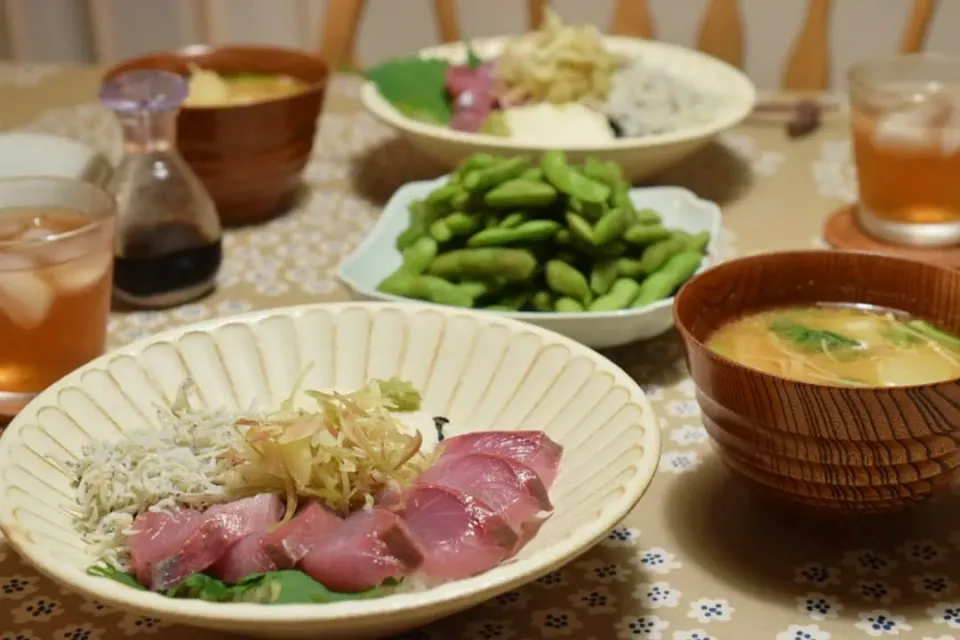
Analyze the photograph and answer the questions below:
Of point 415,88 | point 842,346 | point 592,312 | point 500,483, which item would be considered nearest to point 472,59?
point 415,88

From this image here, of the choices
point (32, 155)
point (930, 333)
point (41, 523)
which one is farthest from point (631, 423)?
point (32, 155)

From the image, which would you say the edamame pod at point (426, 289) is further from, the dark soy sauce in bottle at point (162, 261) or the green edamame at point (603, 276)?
the dark soy sauce in bottle at point (162, 261)

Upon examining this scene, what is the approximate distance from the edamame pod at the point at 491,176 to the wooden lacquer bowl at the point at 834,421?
0.34 m

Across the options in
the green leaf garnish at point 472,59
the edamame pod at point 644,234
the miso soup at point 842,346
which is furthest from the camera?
the green leaf garnish at point 472,59

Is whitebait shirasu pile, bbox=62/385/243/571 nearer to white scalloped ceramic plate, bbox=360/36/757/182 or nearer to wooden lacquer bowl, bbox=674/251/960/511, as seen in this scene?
wooden lacquer bowl, bbox=674/251/960/511

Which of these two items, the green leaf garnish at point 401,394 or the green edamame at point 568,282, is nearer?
the green leaf garnish at point 401,394

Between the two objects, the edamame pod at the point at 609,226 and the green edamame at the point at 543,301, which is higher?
the edamame pod at the point at 609,226

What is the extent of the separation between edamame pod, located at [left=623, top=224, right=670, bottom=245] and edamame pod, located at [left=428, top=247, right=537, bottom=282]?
110 mm

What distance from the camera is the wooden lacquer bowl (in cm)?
74

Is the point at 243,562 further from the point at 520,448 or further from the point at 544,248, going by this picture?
the point at 544,248

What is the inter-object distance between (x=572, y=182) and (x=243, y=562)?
60 cm

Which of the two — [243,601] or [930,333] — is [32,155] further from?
[930,333]

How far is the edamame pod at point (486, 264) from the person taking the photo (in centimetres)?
113

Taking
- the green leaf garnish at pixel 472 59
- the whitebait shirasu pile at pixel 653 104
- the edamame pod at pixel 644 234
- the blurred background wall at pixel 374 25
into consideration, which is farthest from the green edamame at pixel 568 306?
the blurred background wall at pixel 374 25
